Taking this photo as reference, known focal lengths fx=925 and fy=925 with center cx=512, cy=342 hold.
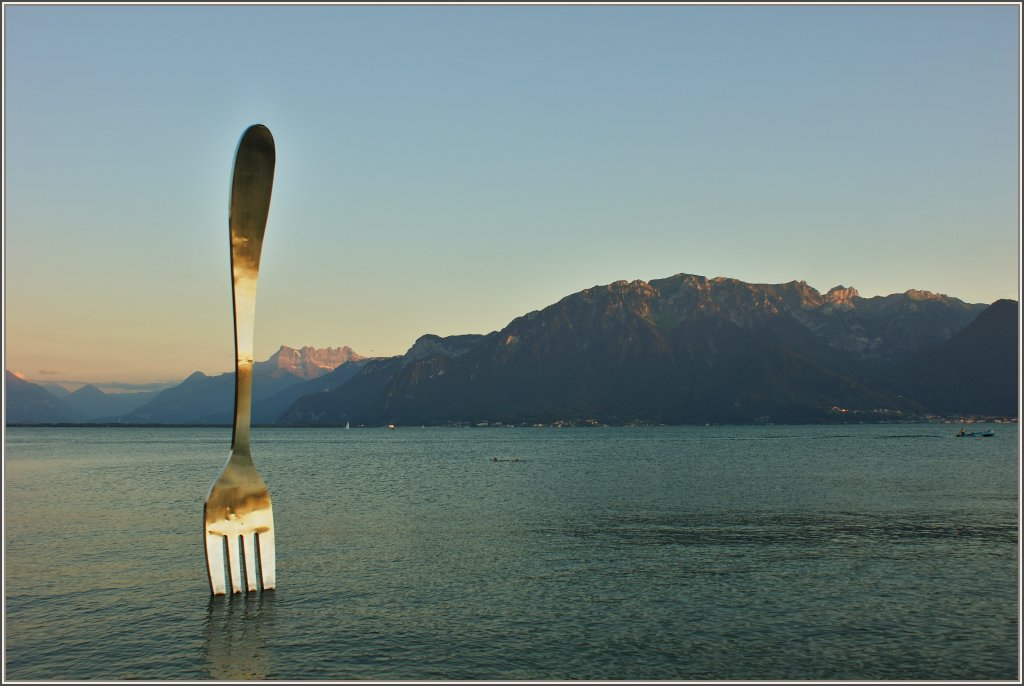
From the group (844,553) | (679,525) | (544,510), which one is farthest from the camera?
(544,510)

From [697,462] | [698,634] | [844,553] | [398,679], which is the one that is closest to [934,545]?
[844,553]

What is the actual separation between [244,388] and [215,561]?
21.2 ft

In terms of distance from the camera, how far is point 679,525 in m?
60.1

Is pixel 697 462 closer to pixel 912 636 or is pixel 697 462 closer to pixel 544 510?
pixel 544 510

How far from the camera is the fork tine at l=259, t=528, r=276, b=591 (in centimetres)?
2988

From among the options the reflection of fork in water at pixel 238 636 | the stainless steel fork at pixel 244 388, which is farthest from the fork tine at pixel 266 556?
the reflection of fork in water at pixel 238 636

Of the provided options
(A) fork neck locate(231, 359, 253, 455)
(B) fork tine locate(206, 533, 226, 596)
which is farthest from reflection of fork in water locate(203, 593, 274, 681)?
(A) fork neck locate(231, 359, 253, 455)

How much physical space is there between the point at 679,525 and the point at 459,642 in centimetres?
3299

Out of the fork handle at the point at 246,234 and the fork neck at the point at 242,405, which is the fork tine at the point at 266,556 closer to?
the fork neck at the point at 242,405

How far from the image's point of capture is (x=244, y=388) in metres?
27.4

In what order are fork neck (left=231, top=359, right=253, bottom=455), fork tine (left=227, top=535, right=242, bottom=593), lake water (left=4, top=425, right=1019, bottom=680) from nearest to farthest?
fork neck (left=231, top=359, right=253, bottom=455) < lake water (left=4, top=425, right=1019, bottom=680) < fork tine (left=227, top=535, right=242, bottom=593)

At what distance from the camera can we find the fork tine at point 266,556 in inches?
1176

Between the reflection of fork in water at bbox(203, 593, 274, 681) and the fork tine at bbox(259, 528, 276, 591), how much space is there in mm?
1222

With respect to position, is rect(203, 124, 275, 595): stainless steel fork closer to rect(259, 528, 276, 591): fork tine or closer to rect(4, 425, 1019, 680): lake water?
rect(259, 528, 276, 591): fork tine
